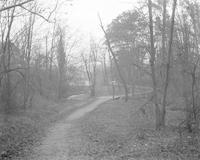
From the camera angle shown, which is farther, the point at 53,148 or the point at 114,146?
the point at 114,146

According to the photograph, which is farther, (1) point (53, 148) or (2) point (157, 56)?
(2) point (157, 56)

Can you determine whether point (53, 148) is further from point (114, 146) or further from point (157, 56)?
point (157, 56)

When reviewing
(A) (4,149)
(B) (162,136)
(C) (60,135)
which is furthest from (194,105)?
(A) (4,149)

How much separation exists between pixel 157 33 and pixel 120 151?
8.40 m

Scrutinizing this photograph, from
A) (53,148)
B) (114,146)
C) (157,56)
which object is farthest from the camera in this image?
(157,56)

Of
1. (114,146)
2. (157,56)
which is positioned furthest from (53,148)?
(157,56)

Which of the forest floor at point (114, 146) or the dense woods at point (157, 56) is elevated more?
the dense woods at point (157, 56)

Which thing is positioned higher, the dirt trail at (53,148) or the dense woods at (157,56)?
the dense woods at (157,56)

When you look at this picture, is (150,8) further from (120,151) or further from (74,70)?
(74,70)

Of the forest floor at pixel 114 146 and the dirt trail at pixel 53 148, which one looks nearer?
the forest floor at pixel 114 146

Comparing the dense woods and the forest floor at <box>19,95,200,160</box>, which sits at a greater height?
the dense woods

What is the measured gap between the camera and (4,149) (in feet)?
30.6

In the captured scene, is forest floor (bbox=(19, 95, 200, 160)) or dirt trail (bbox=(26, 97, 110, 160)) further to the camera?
dirt trail (bbox=(26, 97, 110, 160))

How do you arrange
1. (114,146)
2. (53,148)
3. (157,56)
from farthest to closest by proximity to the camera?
(157,56) < (114,146) < (53,148)
